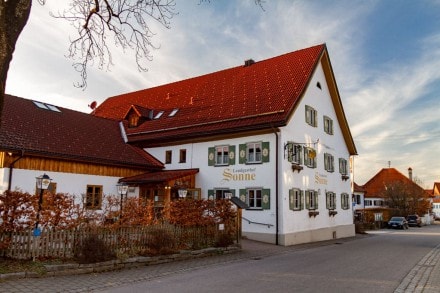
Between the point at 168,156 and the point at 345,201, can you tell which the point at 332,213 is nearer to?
the point at 345,201

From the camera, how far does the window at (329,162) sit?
27531mm

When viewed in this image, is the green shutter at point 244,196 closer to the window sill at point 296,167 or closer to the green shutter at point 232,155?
the green shutter at point 232,155

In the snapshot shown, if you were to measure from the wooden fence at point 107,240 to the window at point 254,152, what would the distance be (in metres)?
6.89

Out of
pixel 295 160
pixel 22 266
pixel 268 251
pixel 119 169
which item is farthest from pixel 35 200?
pixel 295 160

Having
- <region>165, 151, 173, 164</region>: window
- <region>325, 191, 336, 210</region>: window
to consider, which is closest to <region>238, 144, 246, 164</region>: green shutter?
<region>165, 151, 173, 164</region>: window

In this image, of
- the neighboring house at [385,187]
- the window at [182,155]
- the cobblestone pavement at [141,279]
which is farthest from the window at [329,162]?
the neighboring house at [385,187]

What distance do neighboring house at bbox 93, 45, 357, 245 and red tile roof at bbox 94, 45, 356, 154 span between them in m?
0.08

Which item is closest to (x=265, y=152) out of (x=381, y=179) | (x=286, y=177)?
(x=286, y=177)

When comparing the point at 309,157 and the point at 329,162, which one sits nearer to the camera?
the point at 309,157

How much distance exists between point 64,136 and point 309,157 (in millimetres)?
14720

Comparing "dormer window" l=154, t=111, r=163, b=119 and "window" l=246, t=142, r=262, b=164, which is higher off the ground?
"dormer window" l=154, t=111, r=163, b=119

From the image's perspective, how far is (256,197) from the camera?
72.8ft

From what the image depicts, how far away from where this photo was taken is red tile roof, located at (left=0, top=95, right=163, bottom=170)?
20297 millimetres

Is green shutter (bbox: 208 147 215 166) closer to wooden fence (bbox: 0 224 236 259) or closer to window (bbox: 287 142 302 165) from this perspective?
window (bbox: 287 142 302 165)
